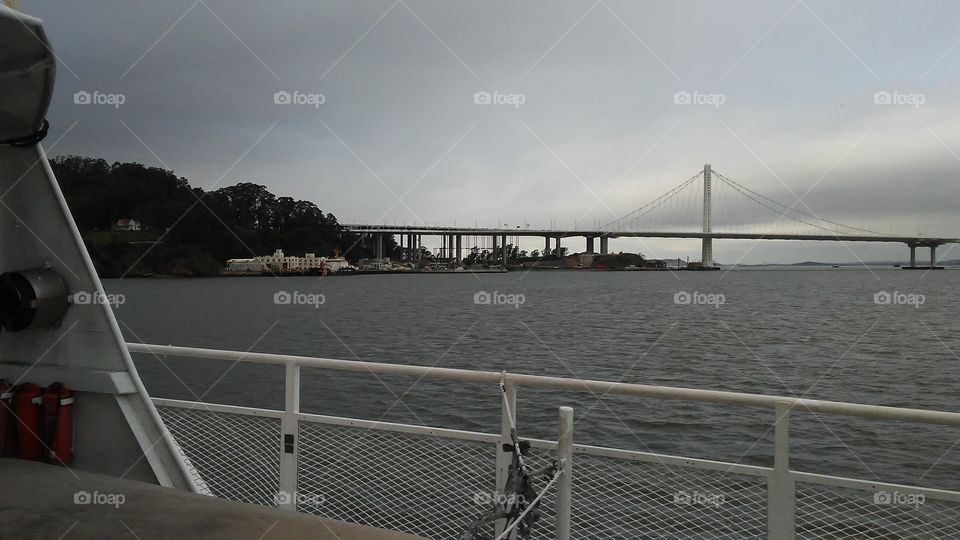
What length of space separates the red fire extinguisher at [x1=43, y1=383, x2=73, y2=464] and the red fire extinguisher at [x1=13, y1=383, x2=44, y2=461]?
0.05 m

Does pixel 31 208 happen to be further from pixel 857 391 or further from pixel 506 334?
pixel 506 334

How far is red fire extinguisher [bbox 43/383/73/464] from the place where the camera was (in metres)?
3.73

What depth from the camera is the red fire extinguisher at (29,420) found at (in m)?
3.75

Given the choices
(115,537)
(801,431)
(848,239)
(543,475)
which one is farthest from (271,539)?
(848,239)

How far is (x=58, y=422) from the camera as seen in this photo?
3.76m

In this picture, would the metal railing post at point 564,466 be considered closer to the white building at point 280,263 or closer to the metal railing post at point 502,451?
the metal railing post at point 502,451

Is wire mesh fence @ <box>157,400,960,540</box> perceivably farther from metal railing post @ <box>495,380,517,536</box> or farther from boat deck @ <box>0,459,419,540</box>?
metal railing post @ <box>495,380,517,536</box>

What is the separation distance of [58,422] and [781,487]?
374 centimetres

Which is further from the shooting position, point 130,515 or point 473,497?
point 473,497

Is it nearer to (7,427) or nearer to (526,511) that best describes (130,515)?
(7,427)

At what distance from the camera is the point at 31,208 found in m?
3.73

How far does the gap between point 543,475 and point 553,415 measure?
32.6 feet

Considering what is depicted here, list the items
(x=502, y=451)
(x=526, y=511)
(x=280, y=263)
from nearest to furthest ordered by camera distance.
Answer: (x=526, y=511) < (x=502, y=451) < (x=280, y=263)

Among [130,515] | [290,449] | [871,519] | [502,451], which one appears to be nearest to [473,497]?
[290,449]
